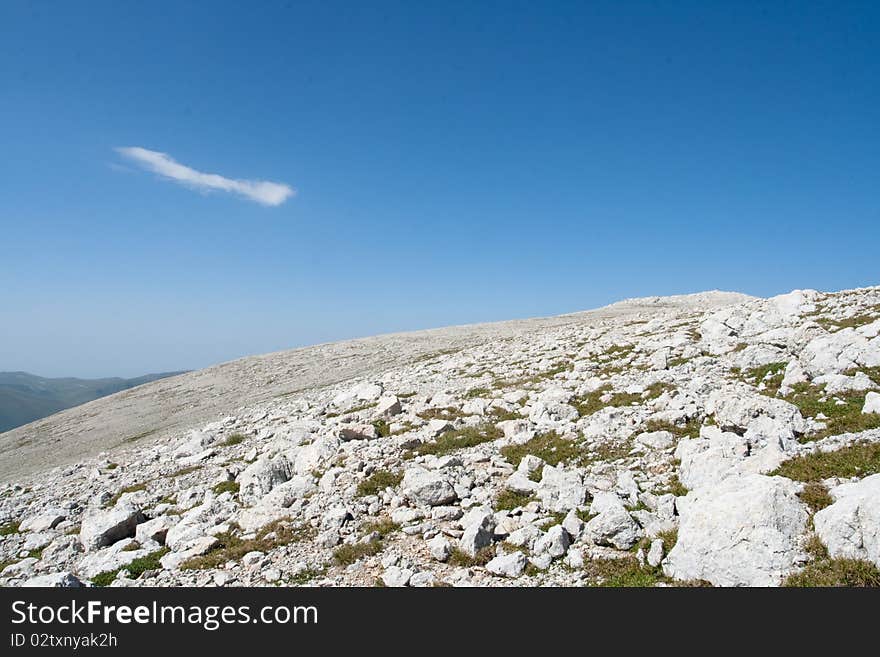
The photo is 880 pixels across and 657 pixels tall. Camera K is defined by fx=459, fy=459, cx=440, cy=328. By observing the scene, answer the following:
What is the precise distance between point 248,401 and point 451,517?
1063 inches

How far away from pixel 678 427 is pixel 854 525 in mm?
6657

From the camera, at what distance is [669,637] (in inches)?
265

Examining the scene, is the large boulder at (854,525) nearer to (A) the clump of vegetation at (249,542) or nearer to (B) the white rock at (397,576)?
(B) the white rock at (397,576)

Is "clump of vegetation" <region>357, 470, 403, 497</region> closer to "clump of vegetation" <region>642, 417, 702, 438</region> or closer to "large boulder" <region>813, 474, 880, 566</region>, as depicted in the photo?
"clump of vegetation" <region>642, 417, 702, 438</region>

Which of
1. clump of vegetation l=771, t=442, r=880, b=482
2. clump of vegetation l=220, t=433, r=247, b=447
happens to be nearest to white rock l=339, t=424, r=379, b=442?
clump of vegetation l=220, t=433, r=247, b=447

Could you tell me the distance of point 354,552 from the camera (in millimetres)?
9875

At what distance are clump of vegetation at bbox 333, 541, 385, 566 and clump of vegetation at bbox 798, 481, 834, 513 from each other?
8.10 m

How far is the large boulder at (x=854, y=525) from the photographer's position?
22.3 ft

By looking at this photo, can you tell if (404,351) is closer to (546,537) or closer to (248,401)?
(248,401)

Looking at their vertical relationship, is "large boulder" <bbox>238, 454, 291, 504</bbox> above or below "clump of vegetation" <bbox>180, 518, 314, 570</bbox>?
above

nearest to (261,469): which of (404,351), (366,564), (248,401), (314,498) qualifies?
(314,498)

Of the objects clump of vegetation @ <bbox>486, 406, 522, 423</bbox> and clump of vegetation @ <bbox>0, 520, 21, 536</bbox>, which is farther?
clump of vegetation @ <bbox>486, 406, 522, 423</bbox>

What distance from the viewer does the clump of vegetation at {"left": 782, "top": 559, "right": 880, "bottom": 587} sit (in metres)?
6.53

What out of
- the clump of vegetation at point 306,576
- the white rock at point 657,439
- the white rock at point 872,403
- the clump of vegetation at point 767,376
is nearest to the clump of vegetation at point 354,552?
the clump of vegetation at point 306,576
